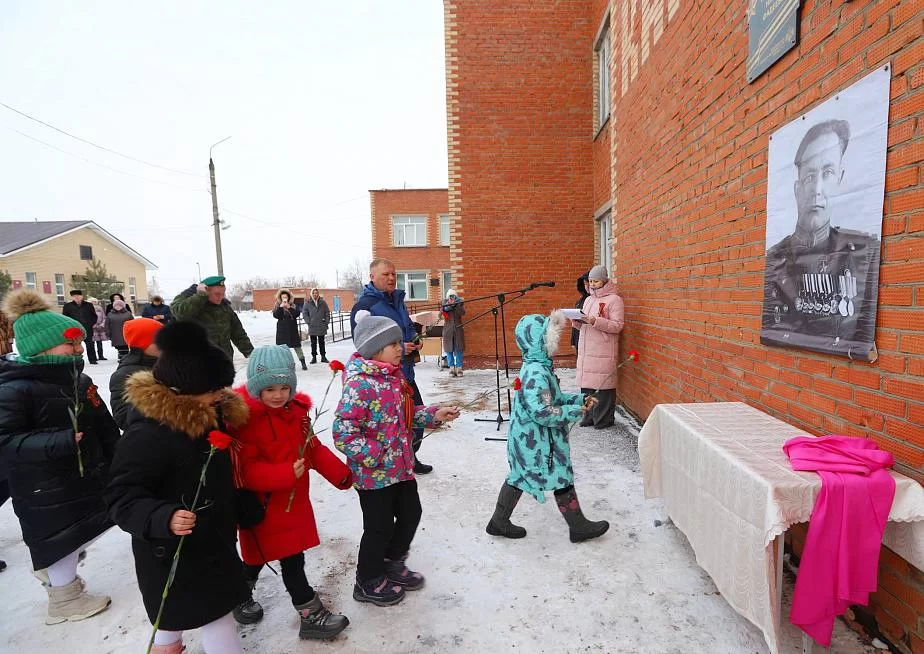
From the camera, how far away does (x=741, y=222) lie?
2.88 m

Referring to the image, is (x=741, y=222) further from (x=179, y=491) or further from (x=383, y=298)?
(x=179, y=491)

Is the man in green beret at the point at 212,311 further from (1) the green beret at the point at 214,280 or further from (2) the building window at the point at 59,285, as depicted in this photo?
(2) the building window at the point at 59,285

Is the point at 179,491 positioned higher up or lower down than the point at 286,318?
lower down

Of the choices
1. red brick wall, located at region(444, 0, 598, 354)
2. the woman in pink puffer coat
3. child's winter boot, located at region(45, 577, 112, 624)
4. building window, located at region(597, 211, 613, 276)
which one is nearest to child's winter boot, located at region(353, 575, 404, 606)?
child's winter boot, located at region(45, 577, 112, 624)

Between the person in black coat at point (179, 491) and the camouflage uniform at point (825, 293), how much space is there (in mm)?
2643

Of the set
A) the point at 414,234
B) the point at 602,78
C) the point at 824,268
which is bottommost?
the point at 824,268

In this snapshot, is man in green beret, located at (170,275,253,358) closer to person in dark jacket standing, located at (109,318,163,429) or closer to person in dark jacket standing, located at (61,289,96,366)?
person in dark jacket standing, located at (109,318,163,429)

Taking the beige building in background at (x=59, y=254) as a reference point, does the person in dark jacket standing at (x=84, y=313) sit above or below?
below

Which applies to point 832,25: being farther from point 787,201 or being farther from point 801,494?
Result: point 801,494

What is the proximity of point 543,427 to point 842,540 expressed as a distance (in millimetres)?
1468

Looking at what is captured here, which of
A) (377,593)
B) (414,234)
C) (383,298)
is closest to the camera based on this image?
(377,593)

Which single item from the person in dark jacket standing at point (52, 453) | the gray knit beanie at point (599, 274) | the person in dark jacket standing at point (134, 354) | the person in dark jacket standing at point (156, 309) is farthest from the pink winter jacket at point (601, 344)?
the person in dark jacket standing at point (156, 309)

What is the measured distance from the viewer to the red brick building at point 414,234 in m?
23.4

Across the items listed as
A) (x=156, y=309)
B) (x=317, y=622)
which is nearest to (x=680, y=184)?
(x=317, y=622)
